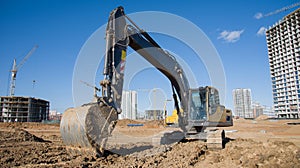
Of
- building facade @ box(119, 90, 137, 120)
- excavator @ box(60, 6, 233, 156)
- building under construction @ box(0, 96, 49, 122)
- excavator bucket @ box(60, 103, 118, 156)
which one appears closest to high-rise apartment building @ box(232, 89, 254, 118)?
building facade @ box(119, 90, 137, 120)

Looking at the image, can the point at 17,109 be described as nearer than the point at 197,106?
No

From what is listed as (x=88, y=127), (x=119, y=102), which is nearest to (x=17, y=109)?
(x=119, y=102)

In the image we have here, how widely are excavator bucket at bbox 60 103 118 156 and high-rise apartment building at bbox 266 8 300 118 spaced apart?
72632 mm

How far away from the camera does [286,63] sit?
72875mm

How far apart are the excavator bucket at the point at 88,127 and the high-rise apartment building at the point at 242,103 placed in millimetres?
128210

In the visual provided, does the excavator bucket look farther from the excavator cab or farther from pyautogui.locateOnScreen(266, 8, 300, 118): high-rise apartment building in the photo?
pyautogui.locateOnScreen(266, 8, 300, 118): high-rise apartment building

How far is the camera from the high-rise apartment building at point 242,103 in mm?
122625

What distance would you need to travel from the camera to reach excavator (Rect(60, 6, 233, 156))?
20.5 feet

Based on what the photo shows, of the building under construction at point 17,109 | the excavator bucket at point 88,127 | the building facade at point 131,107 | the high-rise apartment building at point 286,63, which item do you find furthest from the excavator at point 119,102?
the high-rise apartment building at point 286,63

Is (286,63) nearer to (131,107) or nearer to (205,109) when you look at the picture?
(131,107)

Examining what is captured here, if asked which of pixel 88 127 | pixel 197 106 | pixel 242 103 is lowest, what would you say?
pixel 88 127

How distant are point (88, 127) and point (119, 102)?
1320 millimetres

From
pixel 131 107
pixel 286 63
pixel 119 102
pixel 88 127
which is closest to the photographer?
pixel 88 127

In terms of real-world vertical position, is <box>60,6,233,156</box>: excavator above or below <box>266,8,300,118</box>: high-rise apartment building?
below
